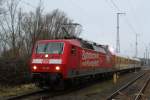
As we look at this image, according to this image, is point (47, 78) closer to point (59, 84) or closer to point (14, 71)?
point (59, 84)

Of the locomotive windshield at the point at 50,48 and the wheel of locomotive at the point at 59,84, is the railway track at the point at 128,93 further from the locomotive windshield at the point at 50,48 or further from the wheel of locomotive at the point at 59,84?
the locomotive windshield at the point at 50,48

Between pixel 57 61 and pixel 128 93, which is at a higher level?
pixel 57 61

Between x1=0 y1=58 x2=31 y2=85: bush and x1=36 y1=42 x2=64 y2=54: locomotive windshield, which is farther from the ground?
x1=36 y1=42 x2=64 y2=54: locomotive windshield

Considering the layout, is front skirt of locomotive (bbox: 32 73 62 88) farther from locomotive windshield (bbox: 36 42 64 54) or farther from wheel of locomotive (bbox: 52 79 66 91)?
locomotive windshield (bbox: 36 42 64 54)

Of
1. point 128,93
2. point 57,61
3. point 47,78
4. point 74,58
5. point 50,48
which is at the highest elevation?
point 50,48

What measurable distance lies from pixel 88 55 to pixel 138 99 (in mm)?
7744

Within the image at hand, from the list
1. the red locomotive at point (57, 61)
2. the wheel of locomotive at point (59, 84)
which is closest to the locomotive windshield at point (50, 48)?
the red locomotive at point (57, 61)

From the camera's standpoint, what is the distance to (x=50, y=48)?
2020 cm

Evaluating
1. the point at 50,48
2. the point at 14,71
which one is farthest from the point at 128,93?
the point at 14,71

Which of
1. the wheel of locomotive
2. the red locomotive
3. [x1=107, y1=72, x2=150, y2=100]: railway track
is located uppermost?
the red locomotive

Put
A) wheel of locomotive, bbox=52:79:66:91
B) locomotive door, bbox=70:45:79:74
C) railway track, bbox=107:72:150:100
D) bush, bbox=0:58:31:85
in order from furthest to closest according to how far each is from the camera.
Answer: bush, bbox=0:58:31:85 → locomotive door, bbox=70:45:79:74 → wheel of locomotive, bbox=52:79:66:91 → railway track, bbox=107:72:150:100

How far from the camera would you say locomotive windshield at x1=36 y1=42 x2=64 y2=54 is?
1991 cm

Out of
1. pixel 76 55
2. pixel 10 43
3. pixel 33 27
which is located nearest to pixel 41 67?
pixel 76 55

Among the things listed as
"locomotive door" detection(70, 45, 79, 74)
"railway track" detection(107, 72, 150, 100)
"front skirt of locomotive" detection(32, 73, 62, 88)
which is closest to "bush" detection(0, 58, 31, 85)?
→ "front skirt of locomotive" detection(32, 73, 62, 88)
